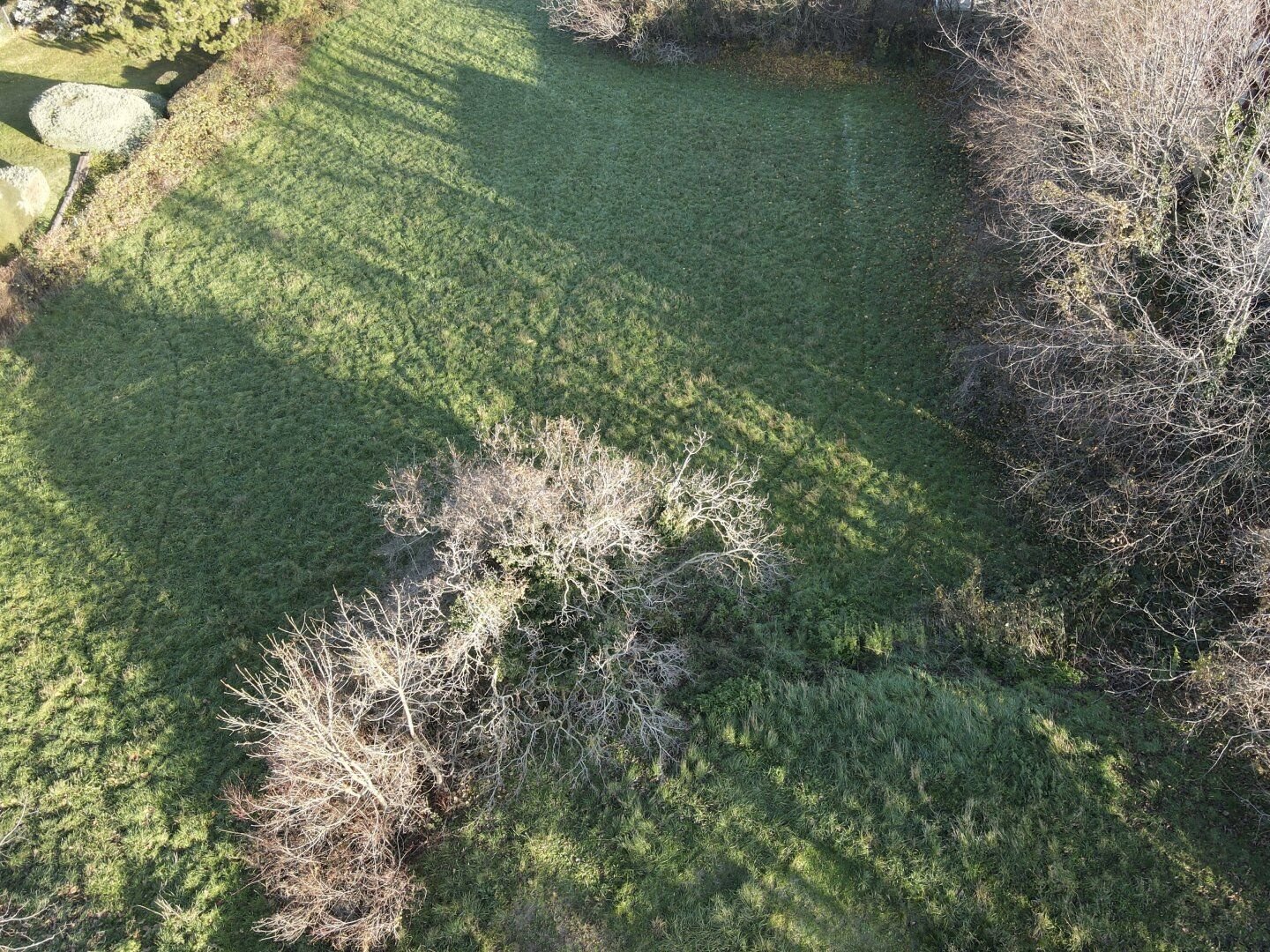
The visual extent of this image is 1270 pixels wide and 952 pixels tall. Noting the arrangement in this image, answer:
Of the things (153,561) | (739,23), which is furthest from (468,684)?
(739,23)

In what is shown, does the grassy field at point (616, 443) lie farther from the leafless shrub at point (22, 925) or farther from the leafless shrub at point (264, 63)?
the leafless shrub at point (264, 63)

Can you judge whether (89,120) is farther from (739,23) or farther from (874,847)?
(874,847)

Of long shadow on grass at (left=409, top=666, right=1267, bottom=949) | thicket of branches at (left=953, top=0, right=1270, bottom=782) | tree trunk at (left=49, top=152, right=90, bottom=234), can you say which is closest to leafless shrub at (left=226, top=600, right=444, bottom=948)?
long shadow on grass at (left=409, top=666, right=1267, bottom=949)

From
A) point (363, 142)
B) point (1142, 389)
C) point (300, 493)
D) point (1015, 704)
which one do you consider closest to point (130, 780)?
point (300, 493)

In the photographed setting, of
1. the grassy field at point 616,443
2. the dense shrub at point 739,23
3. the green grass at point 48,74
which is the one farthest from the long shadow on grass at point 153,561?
the dense shrub at point 739,23

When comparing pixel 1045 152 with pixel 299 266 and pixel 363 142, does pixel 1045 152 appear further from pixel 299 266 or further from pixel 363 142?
pixel 363 142
